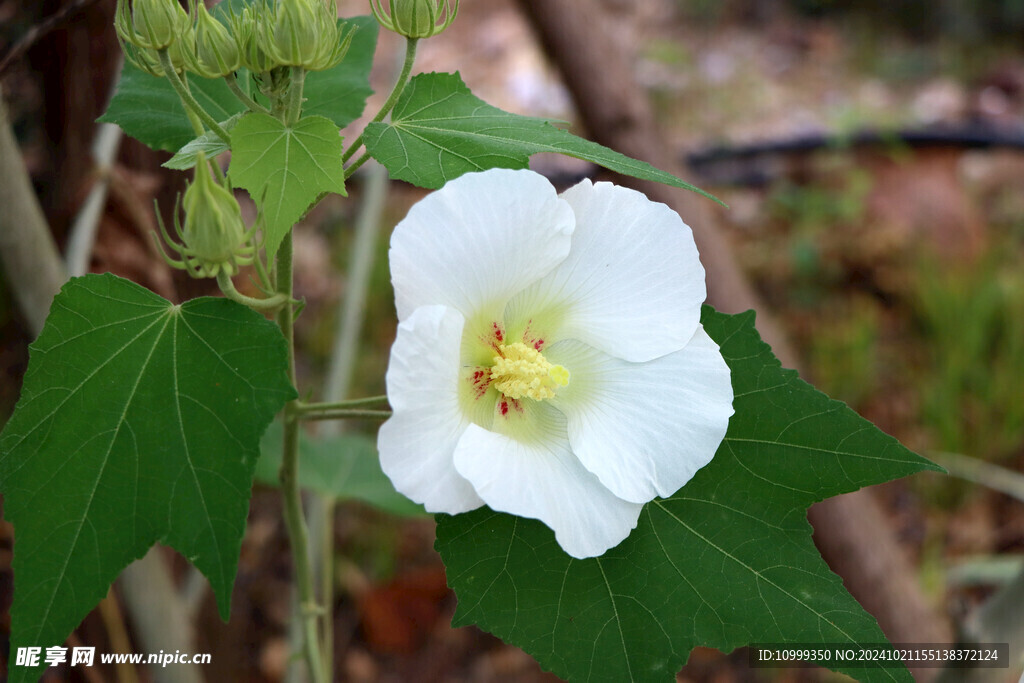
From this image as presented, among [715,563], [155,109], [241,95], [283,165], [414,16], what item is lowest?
[715,563]

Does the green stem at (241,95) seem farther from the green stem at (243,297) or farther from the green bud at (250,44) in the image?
the green stem at (243,297)

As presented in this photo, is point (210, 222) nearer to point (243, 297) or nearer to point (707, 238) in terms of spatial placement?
point (243, 297)

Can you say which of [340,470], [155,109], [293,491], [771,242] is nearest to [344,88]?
[155,109]

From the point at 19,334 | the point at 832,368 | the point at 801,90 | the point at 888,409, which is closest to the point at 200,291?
the point at 19,334

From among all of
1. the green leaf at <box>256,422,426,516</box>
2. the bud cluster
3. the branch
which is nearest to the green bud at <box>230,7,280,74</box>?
the bud cluster

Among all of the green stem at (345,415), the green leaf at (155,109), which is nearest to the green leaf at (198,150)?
the green leaf at (155,109)

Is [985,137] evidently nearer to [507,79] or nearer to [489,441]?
[507,79]
